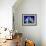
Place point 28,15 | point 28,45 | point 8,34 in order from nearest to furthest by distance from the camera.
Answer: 1. point 8,34
2. point 28,45
3. point 28,15

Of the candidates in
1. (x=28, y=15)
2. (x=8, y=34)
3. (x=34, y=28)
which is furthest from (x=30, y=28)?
(x=8, y=34)

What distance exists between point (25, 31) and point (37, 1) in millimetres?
1602

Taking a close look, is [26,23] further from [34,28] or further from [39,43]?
[39,43]

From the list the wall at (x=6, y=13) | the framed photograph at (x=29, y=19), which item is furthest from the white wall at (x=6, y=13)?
the framed photograph at (x=29, y=19)

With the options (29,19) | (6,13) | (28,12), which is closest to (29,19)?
(29,19)

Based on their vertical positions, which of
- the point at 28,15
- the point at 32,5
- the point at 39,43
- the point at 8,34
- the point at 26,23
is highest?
the point at 32,5

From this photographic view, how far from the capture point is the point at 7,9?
15.3 ft

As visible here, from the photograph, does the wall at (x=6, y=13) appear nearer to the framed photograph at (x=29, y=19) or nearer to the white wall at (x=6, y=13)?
the white wall at (x=6, y=13)

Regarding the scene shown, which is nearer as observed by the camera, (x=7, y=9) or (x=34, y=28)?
(x=7, y=9)

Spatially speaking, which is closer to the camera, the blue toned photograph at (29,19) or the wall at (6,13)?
the wall at (6,13)

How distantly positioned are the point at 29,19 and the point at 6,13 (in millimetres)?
1650

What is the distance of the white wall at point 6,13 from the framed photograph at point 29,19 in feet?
4.76

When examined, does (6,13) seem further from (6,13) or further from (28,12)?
(28,12)

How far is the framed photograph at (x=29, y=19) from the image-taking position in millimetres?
6016
